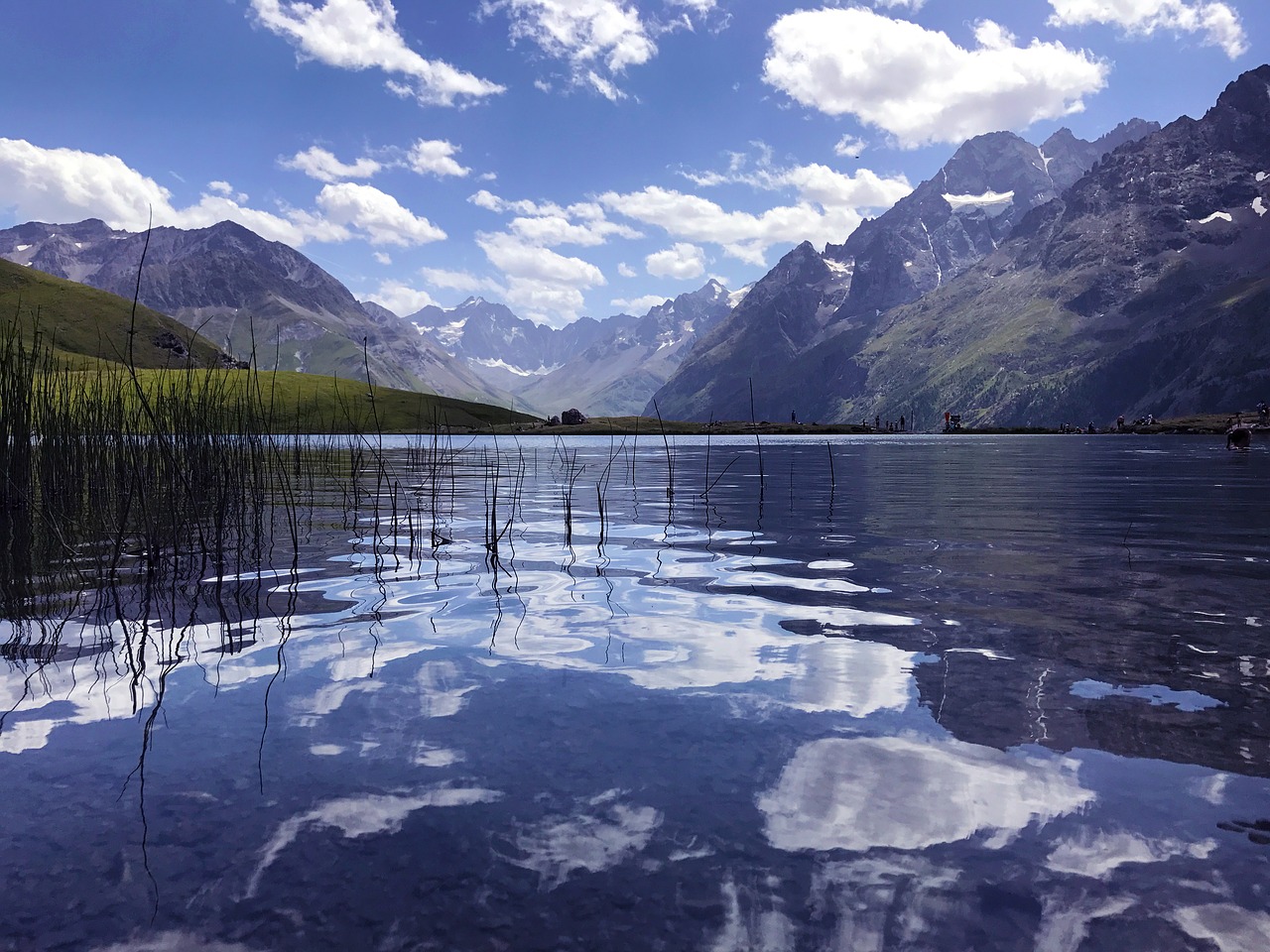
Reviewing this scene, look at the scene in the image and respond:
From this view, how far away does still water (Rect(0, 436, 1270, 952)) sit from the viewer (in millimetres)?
4871

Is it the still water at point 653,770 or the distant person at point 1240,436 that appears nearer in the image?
the still water at point 653,770

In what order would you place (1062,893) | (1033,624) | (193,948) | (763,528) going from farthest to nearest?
1. (763,528)
2. (1033,624)
3. (1062,893)
4. (193,948)

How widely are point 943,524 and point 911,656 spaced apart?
15.9 m

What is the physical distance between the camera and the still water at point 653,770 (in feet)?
16.0

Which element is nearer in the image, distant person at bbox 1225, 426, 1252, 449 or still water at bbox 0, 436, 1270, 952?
still water at bbox 0, 436, 1270, 952

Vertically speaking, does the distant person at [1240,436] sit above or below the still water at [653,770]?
above

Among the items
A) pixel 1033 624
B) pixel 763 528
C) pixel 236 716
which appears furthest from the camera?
pixel 763 528

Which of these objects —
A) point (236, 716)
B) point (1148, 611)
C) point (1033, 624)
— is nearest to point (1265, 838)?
point (1033, 624)

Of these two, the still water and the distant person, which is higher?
the distant person

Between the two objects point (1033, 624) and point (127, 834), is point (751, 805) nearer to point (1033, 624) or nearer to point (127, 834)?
point (127, 834)

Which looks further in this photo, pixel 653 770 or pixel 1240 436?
pixel 1240 436

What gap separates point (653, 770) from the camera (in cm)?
697

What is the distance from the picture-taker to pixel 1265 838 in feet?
18.7

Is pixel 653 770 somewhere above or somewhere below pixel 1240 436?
below
